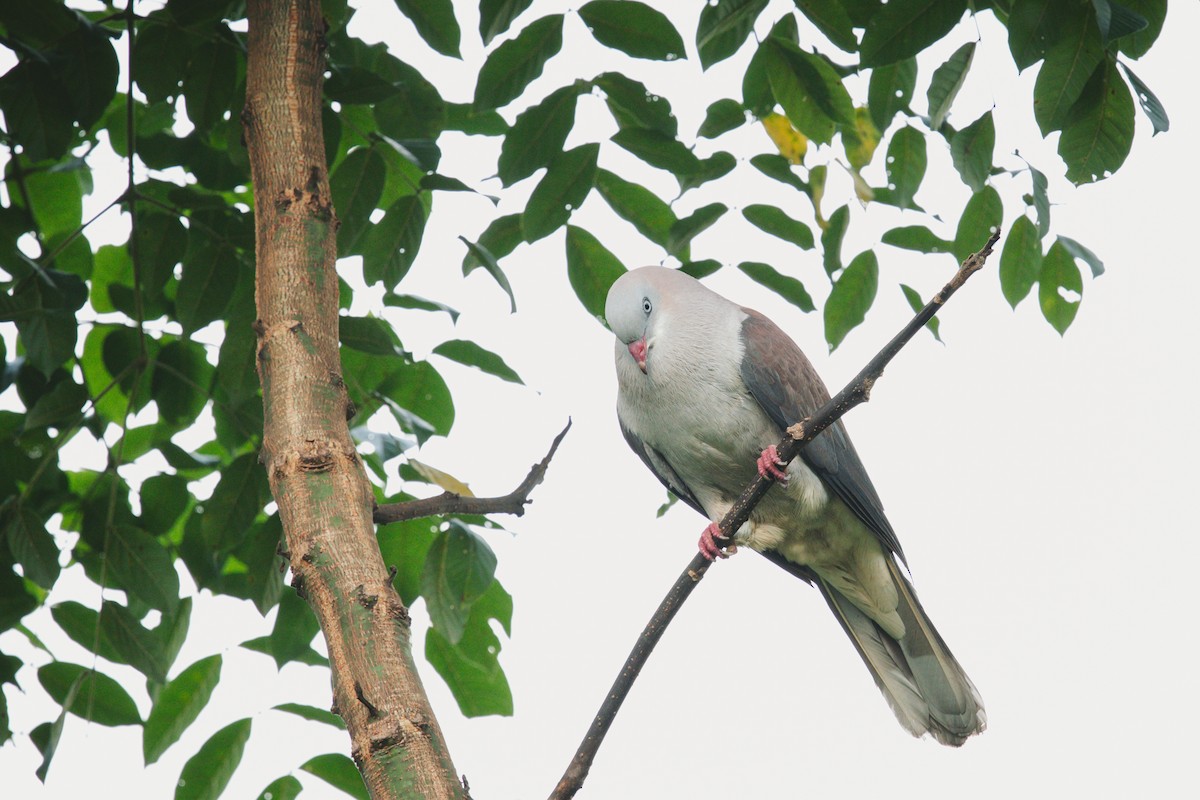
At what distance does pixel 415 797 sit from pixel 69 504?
64.3 inches

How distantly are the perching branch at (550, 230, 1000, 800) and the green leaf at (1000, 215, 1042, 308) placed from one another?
116 cm

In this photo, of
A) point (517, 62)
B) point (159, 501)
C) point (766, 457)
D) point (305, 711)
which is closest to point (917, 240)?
point (766, 457)

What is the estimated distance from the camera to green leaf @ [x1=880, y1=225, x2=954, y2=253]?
2.97 m

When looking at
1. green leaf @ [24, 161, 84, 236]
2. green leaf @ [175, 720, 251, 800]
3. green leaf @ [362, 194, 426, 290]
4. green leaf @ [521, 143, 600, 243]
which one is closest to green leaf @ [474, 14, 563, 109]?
green leaf @ [521, 143, 600, 243]

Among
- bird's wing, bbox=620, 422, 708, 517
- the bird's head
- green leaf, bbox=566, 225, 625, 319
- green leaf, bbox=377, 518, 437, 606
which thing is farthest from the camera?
bird's wing, bbox=620, 422, 708, 517

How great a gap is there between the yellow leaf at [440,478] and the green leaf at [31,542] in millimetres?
895

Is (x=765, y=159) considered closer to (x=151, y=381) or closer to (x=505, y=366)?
(x=505, y=366)

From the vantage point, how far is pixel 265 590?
102 inches

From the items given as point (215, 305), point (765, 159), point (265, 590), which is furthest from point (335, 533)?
point (765, 159)

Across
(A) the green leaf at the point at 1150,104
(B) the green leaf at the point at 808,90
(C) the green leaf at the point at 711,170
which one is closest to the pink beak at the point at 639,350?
(C) the green leaf at the point at 711,170

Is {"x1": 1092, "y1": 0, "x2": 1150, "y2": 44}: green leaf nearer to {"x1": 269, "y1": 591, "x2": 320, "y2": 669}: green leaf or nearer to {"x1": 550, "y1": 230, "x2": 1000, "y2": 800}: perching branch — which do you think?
{"x1": 550, "y1": 230, "x2": 1000, "y2": 800}: perching branch

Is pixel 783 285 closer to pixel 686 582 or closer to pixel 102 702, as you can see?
pixel 686 582

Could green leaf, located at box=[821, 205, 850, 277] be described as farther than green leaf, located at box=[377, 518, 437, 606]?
Yes

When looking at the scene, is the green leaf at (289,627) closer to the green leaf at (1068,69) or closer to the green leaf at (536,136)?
A: the green leaf at (536,136)
